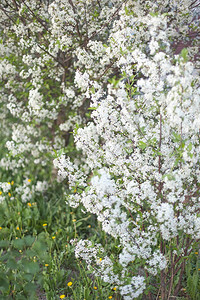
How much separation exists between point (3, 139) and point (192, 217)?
523 centimetres

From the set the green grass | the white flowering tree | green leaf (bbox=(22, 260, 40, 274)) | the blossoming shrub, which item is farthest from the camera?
the blossoming shrub

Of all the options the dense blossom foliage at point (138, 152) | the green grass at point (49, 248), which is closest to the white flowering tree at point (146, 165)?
the dense blossom foliage at point (138, 152)

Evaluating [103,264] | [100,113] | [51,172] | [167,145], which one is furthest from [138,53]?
[51,172]

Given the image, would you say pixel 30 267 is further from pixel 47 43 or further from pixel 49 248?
pixel 47 43

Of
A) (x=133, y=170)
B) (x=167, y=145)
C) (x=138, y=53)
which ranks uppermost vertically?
(x=138, y=53)

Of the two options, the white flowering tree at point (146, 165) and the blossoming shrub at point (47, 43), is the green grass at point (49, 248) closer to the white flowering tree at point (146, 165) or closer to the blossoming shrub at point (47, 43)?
the white flowering tree at point (146, 165)

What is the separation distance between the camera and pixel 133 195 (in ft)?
7.47

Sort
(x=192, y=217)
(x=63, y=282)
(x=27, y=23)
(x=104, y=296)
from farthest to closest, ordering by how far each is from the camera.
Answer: (x=27, y=23) < (x=63, y=282) < (x=104, y=296) < (x=192, y=217)

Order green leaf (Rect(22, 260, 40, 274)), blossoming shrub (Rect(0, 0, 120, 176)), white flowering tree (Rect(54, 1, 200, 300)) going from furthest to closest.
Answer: blossoming shrub (Rect(0, 0, 120, 176)) → white flowering tree (Rect(54, 1, 200, 300)) → green leaf (Rect(22, 260, 40, 274))

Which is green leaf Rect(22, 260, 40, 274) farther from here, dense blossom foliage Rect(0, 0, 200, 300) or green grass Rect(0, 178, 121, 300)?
dense blossom foliage Rect(0, 0, 200, 300)

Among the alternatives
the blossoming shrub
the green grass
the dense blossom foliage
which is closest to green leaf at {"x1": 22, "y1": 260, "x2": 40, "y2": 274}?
the green grass

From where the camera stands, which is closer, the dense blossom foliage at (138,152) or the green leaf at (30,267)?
the green leaf at (30,267)

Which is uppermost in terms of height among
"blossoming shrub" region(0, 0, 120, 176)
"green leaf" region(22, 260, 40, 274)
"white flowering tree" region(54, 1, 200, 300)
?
"blossoming shrub" region(0, 0, 120, 176)

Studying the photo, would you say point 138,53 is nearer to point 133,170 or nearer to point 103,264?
point 133,170
